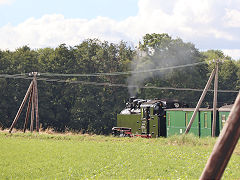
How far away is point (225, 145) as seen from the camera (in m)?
5.54

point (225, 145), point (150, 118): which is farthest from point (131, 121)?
point (225, 145)

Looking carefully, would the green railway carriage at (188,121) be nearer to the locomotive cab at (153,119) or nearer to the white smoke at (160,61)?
the locomotive cab at (153,119)

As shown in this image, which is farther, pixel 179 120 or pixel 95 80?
pixel 95 80

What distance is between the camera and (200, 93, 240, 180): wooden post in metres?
5.52

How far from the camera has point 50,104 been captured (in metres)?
61.7

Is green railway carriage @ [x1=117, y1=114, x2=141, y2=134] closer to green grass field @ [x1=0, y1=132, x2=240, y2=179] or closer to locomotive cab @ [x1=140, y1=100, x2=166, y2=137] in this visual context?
locomotive cab @ [x1=140, y1=100, x2=166, y2=137]

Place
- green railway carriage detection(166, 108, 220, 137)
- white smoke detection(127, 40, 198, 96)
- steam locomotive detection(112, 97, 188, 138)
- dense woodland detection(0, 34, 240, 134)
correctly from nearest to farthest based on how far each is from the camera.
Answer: green railway carriage detection(166, 108, 220, 137) → steam locomotive detection(112, 97, 188, 138) → dense woodland detection(0, 34, 240, 134) → white smoke detection(127, 40, 198, 96)

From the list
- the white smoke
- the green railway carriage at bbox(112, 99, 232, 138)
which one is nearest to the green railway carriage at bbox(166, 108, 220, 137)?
the green railway carriage at bbox(112, 99, 232, 138)

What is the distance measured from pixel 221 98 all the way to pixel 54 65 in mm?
26737

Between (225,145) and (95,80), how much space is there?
5992 centimetres

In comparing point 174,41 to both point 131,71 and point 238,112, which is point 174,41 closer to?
point 131,71

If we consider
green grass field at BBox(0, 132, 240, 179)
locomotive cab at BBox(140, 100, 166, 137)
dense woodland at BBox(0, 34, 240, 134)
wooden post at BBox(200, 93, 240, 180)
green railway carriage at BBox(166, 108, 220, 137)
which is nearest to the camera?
wooden post at BBox(200, 93, 240, 180)

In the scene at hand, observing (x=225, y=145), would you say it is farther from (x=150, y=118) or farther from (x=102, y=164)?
(x=150, y=118)

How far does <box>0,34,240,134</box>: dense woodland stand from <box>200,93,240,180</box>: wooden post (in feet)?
178
